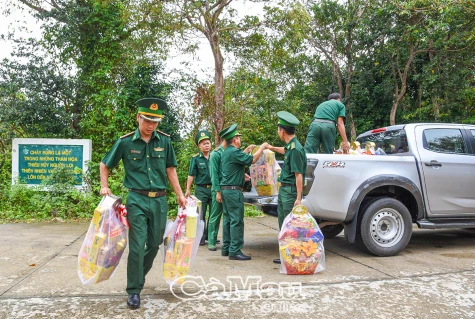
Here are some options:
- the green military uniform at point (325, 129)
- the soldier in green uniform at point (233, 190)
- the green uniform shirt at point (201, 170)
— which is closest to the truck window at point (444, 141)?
the green military uniform at point (325, 129)

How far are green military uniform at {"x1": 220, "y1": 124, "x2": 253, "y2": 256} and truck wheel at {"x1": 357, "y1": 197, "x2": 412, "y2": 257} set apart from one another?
1541mm

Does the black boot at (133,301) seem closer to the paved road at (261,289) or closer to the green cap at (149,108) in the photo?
the paved road at (261,289)

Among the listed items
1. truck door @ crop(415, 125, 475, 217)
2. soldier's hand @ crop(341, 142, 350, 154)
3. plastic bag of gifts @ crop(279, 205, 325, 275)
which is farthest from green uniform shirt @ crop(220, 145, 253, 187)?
truck door @ crop(415, 125, 475, 217)

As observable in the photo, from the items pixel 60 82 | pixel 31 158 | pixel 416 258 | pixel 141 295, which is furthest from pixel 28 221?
pixel 416 258

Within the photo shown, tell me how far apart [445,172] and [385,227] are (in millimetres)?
1153

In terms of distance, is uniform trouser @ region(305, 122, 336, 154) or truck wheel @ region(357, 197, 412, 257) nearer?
truck wheel @ region(357, 197, 412, 257)

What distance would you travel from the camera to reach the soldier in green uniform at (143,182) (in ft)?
13.2

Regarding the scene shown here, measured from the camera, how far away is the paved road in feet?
12.5

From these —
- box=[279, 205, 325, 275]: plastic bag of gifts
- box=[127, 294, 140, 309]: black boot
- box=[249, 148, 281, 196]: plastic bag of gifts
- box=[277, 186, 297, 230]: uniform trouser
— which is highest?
box=[249, 148, 281, 196]: plastic bag of gifts

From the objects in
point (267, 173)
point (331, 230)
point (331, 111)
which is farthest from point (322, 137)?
point (331, 230)

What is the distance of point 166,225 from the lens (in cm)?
442

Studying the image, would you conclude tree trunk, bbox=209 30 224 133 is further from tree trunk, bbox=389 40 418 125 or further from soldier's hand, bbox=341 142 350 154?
tree trunk, bbox=389 40 418 125

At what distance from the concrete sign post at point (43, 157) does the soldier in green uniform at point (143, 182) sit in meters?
6.72

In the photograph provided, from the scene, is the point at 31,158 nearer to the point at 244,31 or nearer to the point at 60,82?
the point at 60,82
